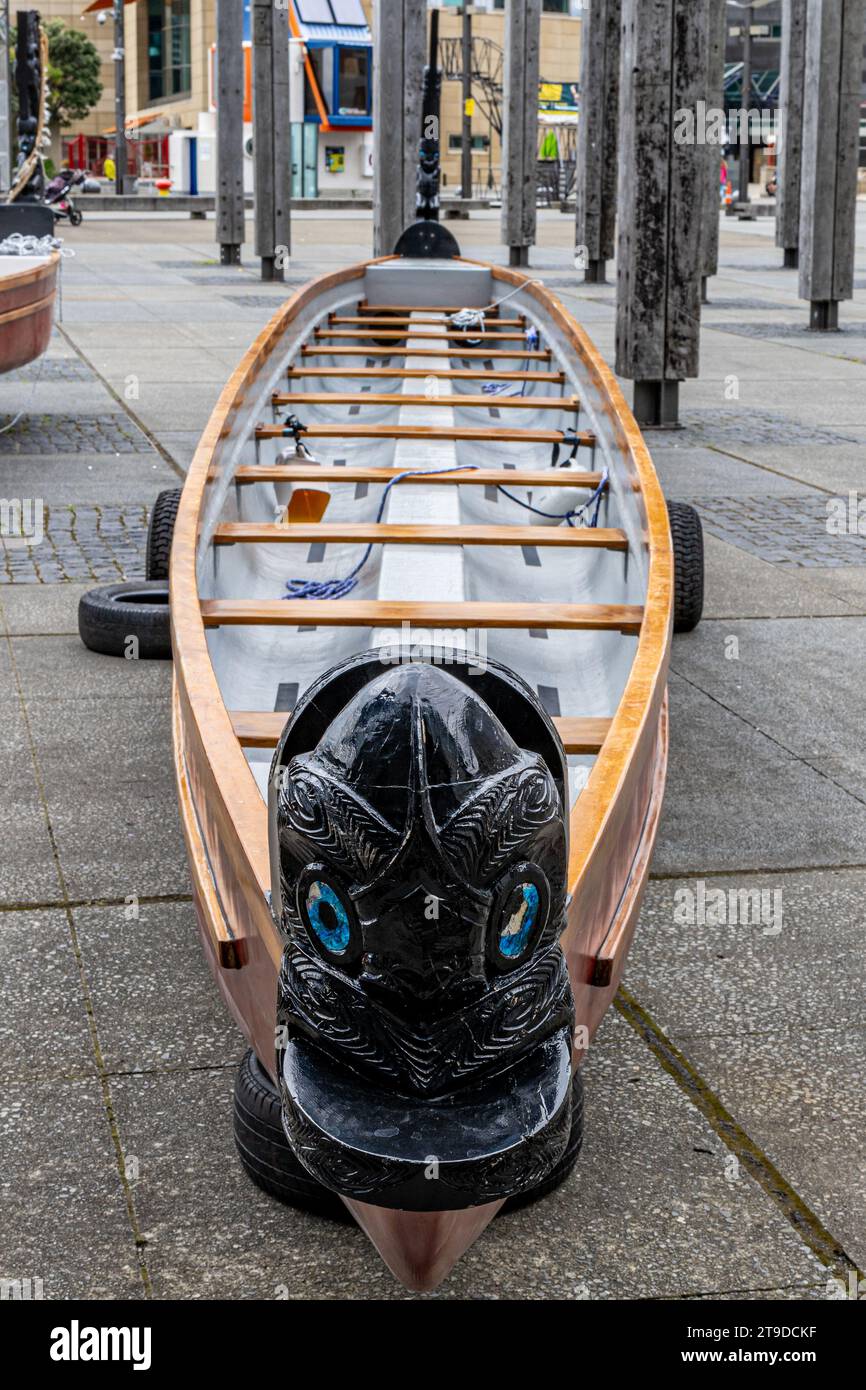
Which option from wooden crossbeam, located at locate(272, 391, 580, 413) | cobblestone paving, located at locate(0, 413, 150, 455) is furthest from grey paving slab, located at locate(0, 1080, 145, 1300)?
cobblestone paving, located at locate(0, 413, 150, 455)

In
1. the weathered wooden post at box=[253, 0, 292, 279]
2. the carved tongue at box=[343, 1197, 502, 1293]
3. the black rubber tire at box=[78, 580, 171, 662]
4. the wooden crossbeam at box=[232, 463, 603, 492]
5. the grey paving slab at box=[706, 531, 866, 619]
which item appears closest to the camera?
the carved tongue at box=[343, 1197, 502, 1293]

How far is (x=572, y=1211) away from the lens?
2.90 m

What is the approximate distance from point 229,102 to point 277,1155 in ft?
60.3

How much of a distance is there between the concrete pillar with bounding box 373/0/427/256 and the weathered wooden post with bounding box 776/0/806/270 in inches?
180

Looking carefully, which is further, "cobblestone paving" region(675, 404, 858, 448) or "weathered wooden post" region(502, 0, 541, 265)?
"weathered wooden post" region(502, 0, 541, 265)

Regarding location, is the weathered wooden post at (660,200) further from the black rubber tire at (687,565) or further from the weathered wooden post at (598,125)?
the weathered wooden post at (598,125)

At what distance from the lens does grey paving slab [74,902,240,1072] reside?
3.42 metres

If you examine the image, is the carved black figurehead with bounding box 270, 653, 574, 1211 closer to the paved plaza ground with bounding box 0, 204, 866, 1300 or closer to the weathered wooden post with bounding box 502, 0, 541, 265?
the paved plaza ground with bounding box 0, 204, 866, 1300

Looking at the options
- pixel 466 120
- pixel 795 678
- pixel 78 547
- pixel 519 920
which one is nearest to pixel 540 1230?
pixel 519 920

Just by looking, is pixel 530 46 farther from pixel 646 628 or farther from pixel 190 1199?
pixel 190 1199

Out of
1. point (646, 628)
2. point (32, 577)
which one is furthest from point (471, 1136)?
point (32, 577)
